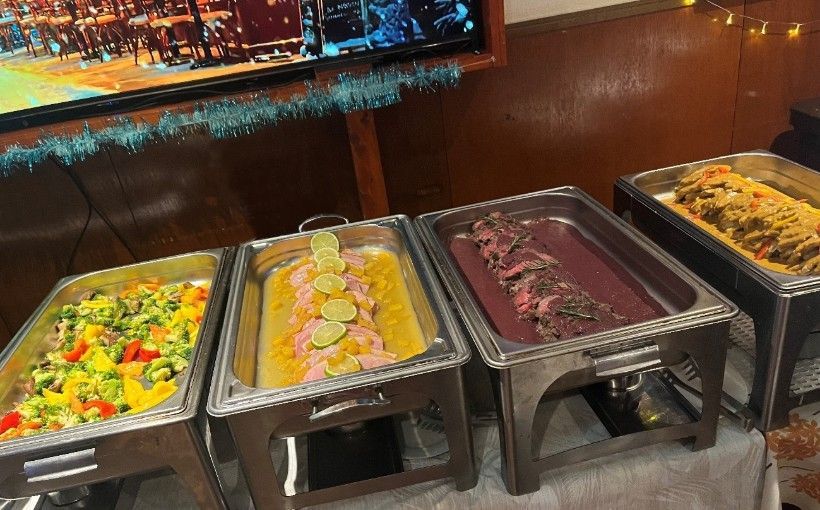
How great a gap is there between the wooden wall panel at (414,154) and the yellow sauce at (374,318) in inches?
19.8

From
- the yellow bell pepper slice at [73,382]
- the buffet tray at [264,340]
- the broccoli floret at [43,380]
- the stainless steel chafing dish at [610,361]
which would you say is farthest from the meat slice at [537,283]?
the broccoli floret at [43,380]

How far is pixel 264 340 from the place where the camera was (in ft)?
5.69

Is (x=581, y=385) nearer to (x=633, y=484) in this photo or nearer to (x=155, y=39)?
(x=633, y=484)

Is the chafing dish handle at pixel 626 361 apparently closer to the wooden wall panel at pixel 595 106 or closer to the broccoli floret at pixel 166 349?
the broccoli floret at pixel 166 349

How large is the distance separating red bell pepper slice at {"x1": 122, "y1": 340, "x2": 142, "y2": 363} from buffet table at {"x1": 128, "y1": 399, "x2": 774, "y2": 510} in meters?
0.41

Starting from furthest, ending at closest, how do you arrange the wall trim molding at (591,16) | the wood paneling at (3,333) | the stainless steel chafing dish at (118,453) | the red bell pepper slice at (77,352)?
the wood paneling at (3,333)
the wall trim molding at (591,16)
the red bell pepper slice at (77,352)
the stainless steel chafing dish at (118,453)

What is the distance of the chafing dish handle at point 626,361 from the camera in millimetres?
1328

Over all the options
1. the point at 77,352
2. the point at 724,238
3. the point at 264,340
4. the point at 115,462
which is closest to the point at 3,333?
the point at 77,352

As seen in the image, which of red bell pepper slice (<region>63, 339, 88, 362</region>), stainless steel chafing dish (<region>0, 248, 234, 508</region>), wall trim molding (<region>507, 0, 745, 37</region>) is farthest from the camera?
wall trim molding (<region>507, 0, 745, 37</region>)

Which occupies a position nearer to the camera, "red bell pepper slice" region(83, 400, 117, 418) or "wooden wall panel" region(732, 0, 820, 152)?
"red bell pepper slice" region(83, 400, 117, 418)

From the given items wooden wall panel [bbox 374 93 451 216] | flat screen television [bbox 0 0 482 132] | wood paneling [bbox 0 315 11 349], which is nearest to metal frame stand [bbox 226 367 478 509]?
flat screen television [bbox 0 0 482 132]

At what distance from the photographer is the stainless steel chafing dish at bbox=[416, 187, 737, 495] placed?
1.31 m

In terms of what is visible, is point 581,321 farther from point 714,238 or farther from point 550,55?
point 550,55

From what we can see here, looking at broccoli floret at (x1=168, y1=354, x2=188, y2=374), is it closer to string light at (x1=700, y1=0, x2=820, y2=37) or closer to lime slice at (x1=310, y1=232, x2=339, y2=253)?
lime slice at (x1=310, y1=232, x2=339, y2=253)
